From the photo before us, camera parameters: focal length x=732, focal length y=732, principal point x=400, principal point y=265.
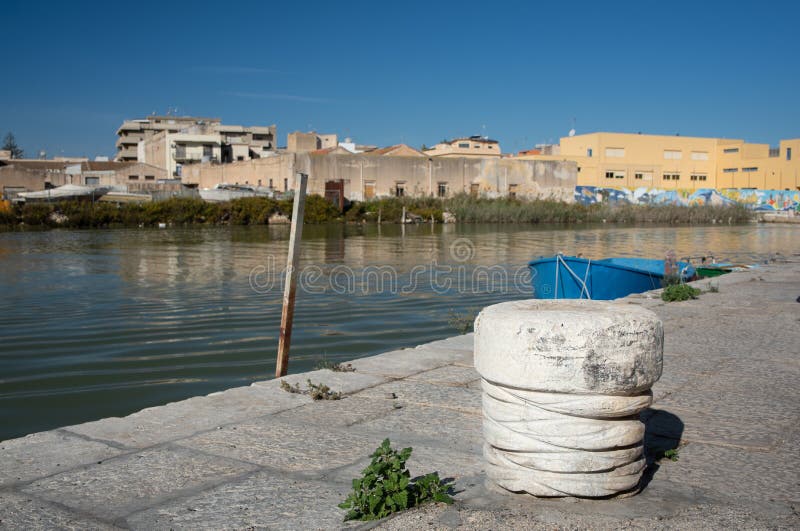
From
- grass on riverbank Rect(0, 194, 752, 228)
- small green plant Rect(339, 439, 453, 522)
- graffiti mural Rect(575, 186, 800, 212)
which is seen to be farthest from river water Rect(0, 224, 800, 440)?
graffiti mural Rect(575, 186, 800, 212)

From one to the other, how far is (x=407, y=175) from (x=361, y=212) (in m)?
5.46

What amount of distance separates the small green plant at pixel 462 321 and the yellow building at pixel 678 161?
53.8 meters

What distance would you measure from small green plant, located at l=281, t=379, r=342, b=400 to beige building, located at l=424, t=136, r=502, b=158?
6594 centimetres

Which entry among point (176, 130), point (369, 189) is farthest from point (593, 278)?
point (176, 130)

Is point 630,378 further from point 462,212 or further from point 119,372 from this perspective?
point 462,212

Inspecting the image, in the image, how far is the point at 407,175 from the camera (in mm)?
50656

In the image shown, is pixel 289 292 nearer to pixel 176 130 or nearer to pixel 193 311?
pixel 193 311

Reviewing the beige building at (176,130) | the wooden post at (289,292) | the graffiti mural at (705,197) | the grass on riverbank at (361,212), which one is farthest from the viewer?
the beige building at (176,130)

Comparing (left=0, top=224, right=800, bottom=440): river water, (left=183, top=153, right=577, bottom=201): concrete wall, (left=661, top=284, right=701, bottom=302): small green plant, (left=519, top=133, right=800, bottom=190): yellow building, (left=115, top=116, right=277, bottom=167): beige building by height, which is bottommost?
(left=0, top=224, right=800, bottom=440): river water

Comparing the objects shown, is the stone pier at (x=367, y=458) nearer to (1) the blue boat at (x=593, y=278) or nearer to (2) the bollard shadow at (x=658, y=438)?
(2) the bollard shadow at (x=658, y=438)

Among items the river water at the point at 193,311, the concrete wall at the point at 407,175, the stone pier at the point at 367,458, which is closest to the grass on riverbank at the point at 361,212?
the concrete wall at the point at 407,175

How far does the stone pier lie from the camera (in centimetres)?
323

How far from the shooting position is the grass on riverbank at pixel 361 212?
130 feet

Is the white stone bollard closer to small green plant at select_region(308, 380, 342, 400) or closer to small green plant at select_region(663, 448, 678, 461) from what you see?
small green plant at select_region(663, 448, 678, 461)
